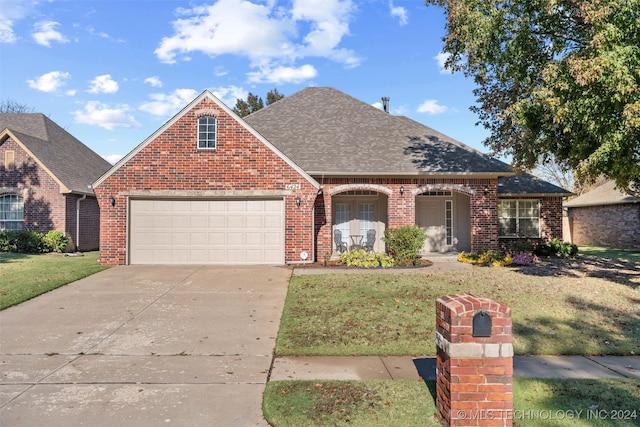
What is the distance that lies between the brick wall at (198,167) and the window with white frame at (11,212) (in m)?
7.90

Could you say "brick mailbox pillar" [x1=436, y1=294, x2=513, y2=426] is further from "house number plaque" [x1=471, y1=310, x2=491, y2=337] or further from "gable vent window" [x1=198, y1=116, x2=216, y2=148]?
"gable vent window" [x1=198, y1=116, x2=216, y2=148]

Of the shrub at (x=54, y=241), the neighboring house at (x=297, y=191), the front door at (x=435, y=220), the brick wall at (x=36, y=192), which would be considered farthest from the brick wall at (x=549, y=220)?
the brick wall at (x=36, y=192)

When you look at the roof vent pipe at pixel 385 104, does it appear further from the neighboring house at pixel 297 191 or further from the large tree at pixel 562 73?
the large tree at pixel 562 73

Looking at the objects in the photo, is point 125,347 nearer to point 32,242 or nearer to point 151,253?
point 151,253

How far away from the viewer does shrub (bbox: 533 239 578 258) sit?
16.9m

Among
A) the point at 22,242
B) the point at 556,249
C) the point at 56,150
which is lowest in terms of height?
the point at 556,249

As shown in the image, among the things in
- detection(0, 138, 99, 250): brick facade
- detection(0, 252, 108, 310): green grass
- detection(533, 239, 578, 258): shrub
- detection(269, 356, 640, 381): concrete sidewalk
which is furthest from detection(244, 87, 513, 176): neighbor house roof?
detection(269, 356, 640, 381): concrete sidewalk

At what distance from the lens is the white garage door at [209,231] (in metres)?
13.9

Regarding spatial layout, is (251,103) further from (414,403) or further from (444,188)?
(414,403)

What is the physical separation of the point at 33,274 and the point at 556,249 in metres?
18.5

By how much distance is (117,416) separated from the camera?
4031 millimetres

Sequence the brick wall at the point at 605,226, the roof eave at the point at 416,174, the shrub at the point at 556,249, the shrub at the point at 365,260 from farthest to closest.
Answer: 1. the brick wall at the point at 605,226
2. the shrub at the point at 556,249
3. the roof eave at the point at 416,174
4. the shrub at the point at 365,260

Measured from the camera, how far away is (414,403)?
4.23 m

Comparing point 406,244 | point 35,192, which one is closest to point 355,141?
point 406,244
